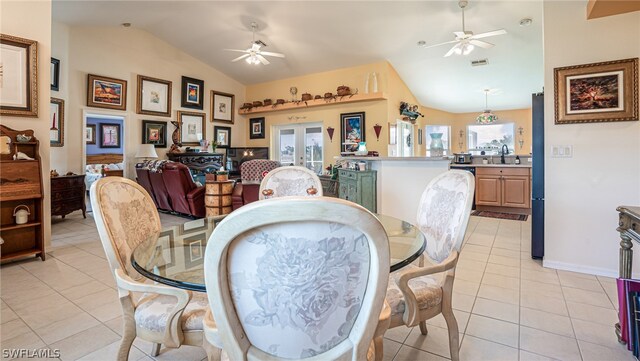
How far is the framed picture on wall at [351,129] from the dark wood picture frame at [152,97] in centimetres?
388

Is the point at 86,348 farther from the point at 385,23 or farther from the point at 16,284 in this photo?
the point at 385,23

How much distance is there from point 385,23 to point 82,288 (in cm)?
518

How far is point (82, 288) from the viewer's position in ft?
8.28

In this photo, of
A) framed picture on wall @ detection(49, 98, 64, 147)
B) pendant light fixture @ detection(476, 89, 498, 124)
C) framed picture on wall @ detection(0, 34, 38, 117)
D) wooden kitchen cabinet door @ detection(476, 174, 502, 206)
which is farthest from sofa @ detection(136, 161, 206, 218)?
pendant light fixture @ detection(476, 89, 498, 124)

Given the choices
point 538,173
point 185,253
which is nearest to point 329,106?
point 538,173

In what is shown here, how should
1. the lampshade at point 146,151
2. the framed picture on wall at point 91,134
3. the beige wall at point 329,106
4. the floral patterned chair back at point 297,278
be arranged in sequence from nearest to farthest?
the floral patterned chair back at point 297,278
the lampshade at point 146,151
the beige wall at point 329,106
the framed picture on wall at point 91,134

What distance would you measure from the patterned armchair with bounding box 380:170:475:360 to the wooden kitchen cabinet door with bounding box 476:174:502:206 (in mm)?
4618

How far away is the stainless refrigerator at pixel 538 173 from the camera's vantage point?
3076 mm

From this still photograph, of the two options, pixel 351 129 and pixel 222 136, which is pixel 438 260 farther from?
pixel 222 136

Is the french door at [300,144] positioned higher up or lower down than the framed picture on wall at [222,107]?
lower down

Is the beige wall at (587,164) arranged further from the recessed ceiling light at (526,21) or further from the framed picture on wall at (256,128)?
the framed picture on wall at (256,128)

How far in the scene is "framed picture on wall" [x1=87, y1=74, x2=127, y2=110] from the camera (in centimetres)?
572

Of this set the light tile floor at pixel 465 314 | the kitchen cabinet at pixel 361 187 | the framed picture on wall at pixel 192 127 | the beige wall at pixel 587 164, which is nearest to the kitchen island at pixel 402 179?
the kitchen cabinet at pixel 361 187

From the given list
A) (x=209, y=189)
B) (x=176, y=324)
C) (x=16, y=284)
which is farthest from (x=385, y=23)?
(x=16, y=284)
